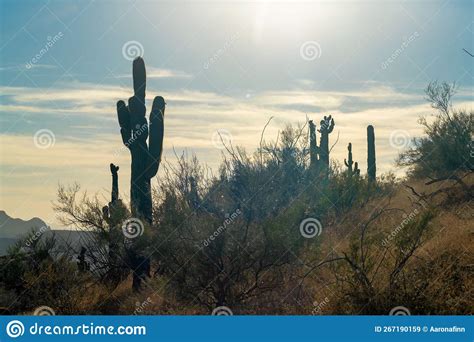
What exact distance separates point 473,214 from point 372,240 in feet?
28.3

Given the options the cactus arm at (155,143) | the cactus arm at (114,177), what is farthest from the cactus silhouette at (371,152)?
the cactus arm at (155,143)

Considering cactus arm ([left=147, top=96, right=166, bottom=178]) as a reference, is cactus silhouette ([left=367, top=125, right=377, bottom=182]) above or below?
above

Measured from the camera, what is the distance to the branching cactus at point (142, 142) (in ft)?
57.0

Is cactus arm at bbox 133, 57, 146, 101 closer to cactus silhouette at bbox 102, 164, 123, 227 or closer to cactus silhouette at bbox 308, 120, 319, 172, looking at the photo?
cactus silhouette at bbox 102, 164, 123, 227

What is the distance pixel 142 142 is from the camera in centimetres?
1780

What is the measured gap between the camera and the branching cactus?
57.0 ft

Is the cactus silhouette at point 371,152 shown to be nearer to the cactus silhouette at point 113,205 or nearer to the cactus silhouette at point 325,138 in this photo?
the cactus silhouette at point 325,138

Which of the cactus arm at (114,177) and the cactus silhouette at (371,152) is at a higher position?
the cactus silhouette at (371,152)

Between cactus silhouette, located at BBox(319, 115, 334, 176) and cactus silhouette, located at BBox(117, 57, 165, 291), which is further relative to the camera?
cactus silhouette, located at BBox(319, 115, 334, 176)

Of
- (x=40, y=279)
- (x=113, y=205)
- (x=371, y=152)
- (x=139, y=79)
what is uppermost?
(x=371, y=152)

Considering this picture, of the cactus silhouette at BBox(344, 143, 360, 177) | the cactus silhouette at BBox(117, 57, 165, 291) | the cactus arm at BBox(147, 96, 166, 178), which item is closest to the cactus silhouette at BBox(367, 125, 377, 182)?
the cactus silhouette at BBox(344, 143, 360, 177)

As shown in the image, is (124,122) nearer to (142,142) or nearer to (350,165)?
(142,142)

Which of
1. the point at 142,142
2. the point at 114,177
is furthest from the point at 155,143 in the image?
the point at 114,177

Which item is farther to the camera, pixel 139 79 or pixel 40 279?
pixel 139 79
